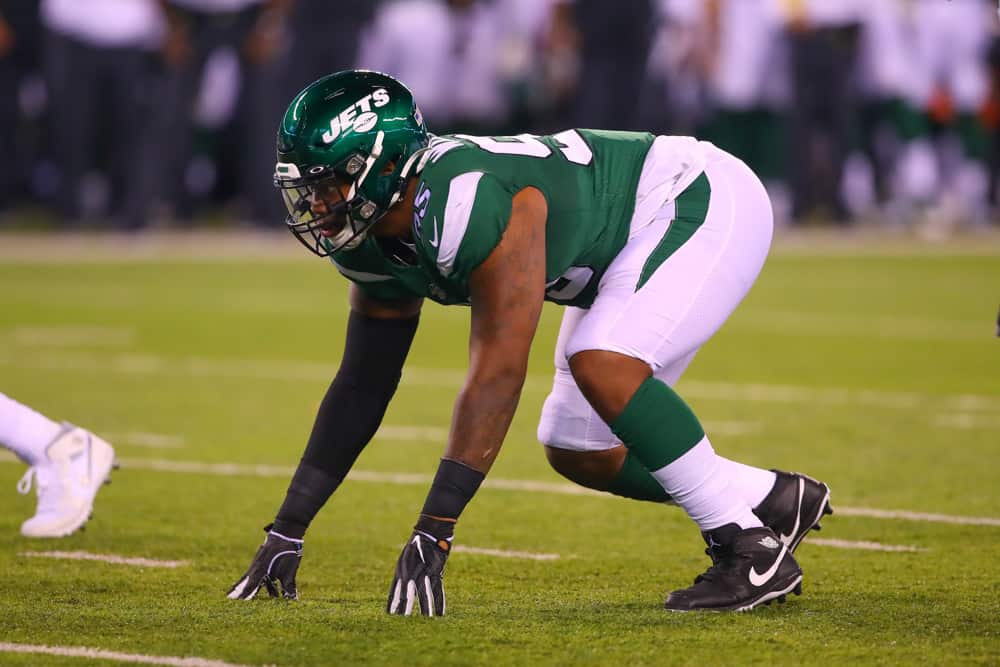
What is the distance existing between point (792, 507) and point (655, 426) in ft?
2.01

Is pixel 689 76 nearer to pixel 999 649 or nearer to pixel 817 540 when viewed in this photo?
pixel 817 540

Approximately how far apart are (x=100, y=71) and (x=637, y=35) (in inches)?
212

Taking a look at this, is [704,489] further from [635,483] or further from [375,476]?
[375,476]

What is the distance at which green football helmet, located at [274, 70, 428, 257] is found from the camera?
3951mm

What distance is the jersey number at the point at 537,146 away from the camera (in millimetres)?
4098

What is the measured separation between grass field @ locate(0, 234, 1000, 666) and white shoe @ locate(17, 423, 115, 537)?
0.07 m

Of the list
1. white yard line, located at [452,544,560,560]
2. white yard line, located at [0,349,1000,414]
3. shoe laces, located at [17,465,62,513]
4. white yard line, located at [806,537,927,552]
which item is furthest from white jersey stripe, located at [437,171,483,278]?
white yard line, located at [0,349,1000,414]

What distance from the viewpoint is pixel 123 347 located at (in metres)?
10.0

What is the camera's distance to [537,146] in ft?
13.7

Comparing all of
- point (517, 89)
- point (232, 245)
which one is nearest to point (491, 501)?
point (232, 245)

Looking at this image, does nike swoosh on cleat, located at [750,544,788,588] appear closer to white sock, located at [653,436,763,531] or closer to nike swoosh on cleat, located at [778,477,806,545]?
white sock, located at [653,436,763,531]

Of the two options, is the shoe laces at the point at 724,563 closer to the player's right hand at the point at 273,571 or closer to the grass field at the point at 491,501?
the grass field at the point at 491,501

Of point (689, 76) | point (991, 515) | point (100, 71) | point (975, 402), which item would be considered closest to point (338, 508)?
point (991, 515)

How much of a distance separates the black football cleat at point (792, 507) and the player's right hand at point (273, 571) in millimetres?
1147
